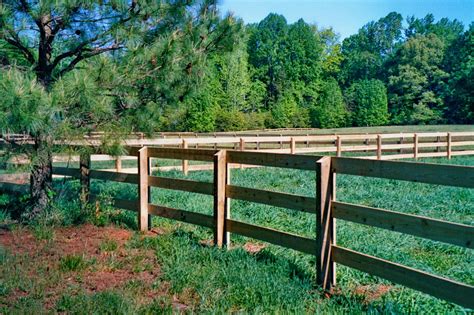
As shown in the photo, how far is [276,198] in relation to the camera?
500cm

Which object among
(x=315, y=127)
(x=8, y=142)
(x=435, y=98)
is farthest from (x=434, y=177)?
(x=435, y=98)

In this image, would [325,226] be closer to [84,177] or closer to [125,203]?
[125,203]

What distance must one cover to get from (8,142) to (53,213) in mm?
1048

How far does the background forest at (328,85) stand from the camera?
47938 mm

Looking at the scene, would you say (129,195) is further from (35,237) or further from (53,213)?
(35,237)

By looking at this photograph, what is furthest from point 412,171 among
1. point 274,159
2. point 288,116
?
point 288,116

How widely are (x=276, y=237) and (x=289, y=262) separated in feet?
1.03

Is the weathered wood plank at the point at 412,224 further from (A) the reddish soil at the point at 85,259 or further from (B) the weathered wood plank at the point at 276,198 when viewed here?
(A) the reddish soil at the point at 85,259

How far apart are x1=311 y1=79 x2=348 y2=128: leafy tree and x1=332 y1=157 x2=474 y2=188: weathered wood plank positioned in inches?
1837

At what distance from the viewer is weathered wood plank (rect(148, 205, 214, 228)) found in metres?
5.78

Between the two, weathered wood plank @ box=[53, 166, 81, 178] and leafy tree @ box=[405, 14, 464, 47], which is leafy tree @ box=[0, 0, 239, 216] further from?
leafy tree @ box=[405, 14, 464, 47]

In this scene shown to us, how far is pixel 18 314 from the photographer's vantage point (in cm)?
350

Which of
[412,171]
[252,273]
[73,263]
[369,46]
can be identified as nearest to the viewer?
[412,171]

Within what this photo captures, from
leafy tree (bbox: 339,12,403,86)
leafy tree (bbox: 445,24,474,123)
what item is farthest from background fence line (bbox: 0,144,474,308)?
leafy tree (bbox: 339,12,403,86)
